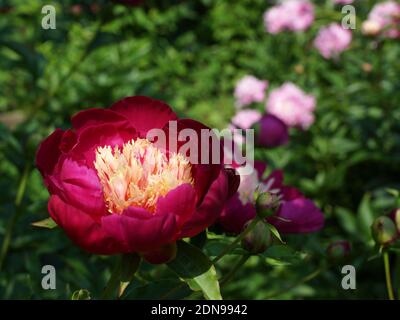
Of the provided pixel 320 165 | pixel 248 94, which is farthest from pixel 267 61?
pixel 320 165

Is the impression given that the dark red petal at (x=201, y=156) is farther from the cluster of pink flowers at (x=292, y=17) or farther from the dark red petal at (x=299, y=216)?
the cluster of pink flowers at (x=292, y=17)

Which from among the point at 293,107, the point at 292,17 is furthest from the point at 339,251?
the point at 292,17

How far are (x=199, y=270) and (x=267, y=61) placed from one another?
2654 millimetres

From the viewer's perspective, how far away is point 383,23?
192 centimetres

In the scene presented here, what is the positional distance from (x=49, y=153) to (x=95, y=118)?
54 mm

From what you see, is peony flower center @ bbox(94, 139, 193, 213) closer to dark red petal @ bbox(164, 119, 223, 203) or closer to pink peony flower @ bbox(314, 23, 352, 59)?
dark red petal @ bbox(164, 119, 223, 203)

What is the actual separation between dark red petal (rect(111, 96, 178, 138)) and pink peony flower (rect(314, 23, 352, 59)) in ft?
5.65

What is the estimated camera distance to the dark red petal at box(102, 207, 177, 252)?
0.47 meters

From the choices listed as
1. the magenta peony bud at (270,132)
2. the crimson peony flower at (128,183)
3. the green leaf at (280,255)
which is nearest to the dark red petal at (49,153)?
the crimson peony flower at (128,183)

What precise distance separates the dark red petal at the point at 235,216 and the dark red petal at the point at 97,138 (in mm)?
121

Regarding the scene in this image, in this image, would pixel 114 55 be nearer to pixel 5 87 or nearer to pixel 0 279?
pixel 5 87

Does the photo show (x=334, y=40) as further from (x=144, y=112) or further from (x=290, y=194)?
(x=144, y=112)

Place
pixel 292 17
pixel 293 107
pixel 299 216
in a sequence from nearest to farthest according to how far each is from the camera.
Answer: pixel 299 216 < pixel 293 107 < pixel 292 17

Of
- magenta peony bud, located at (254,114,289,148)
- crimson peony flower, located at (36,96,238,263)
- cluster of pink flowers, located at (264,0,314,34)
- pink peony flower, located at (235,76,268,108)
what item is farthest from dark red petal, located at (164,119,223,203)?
cluster of pink flowers, located at (264,0,314,34)
